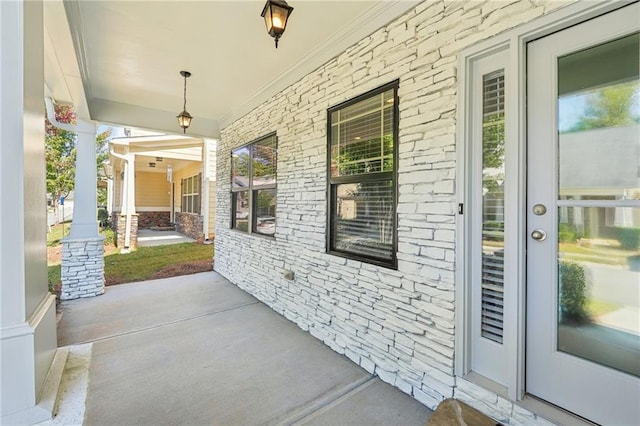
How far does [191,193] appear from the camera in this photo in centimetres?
1121

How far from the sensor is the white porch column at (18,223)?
60.4 inches

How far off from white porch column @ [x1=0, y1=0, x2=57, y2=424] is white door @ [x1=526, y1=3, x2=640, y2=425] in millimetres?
A: 2892

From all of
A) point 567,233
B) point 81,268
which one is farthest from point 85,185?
point 567,233

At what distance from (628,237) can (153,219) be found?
15.3 meters

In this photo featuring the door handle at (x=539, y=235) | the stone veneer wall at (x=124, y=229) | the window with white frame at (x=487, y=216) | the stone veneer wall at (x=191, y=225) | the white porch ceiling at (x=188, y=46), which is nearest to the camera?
the door handle at (x=539, y=235)

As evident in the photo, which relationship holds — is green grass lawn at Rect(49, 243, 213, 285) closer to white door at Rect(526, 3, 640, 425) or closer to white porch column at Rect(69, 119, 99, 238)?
white porch column at Rect(69, 119, 99, 238)

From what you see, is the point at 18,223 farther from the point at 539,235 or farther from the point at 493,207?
the point at 539,235

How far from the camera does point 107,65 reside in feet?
11.7

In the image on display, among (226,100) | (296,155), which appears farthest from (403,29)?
(226,100)

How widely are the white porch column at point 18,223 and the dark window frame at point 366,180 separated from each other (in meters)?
2.27

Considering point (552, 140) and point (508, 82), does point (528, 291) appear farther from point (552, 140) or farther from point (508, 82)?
point (508, 82)

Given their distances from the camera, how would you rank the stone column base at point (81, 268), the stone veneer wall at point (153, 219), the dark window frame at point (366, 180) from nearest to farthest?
1. the dark window frame at point (366, 180)
2. the stone column base at point (81, 268)
3. the stone veneer wall at point (153, 219)

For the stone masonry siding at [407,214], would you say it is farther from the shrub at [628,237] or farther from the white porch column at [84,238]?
the white porch column at [84,238]

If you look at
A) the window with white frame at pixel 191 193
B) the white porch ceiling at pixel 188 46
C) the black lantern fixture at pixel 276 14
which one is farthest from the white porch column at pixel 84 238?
the window with white frame at pixel 191 193
